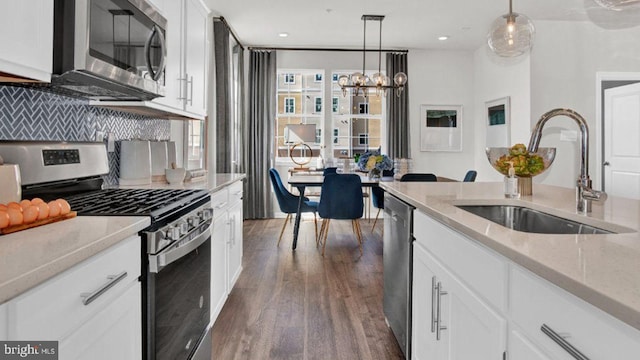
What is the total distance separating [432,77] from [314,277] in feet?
15.2

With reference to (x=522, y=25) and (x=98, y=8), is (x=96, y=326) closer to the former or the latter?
(x=98, y=8)

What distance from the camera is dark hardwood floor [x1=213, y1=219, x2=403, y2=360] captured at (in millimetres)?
2193

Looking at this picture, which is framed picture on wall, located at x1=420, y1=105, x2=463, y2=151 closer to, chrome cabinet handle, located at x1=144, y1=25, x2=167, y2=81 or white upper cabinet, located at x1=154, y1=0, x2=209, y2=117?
white upper cabinet, located at x1=154, y1=0, x2=209, y2=117

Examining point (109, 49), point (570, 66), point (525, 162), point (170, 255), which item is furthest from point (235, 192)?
point (570, 66)

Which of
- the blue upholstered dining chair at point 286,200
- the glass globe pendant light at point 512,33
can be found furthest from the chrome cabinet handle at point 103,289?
the blue upholstered dining chair at point 286,200

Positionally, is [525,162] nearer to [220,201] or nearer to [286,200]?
[220,201]

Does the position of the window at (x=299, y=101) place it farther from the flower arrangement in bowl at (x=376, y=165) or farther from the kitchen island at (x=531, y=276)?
the kitchen island at (x=531, y=276)

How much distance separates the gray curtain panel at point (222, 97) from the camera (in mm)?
5094

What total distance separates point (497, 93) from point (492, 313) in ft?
18.6

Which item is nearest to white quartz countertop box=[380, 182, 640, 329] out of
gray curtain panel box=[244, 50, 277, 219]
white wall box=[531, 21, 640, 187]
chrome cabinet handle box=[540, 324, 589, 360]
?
chrome cabinet handle box=[540, 324, 589, 360]

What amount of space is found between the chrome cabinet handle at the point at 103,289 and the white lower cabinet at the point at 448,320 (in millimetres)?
984

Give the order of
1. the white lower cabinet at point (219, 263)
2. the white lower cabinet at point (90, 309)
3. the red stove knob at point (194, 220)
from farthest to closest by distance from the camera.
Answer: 1. the white lower cabinet at point (219, 263)
2. the red stove knob at point (194, 220)
3. the white lower cabinet at point (90, 309)

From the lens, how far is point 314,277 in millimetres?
3455

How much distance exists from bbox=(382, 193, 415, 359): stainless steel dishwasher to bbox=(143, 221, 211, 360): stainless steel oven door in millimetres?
979
